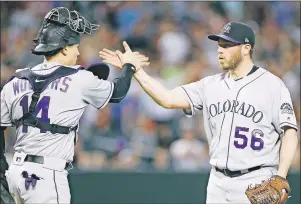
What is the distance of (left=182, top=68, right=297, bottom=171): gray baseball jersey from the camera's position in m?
5.98

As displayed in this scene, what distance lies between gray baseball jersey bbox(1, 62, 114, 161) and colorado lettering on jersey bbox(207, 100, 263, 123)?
41.0 inches

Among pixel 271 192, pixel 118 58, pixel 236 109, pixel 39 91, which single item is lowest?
pixel 271 192

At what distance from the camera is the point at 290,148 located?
586cm

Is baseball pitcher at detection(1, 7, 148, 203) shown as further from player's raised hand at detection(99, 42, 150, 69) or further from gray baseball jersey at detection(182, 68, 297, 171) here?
gray baseball jersey at detection(182, 68, 297, 171)

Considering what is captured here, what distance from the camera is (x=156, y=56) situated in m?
11.6

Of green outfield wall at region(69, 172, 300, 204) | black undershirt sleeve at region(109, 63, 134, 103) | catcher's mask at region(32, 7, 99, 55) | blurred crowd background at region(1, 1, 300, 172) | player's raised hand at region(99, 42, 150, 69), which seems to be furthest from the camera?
blurred crowd background at region(1, 1, 300, 172)

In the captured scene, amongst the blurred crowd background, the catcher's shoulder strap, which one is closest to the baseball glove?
the catcher's shoulder strap

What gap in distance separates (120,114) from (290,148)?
468 cm

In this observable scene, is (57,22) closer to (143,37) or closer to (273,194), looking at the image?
(273,194)

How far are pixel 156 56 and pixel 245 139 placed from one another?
569 cm

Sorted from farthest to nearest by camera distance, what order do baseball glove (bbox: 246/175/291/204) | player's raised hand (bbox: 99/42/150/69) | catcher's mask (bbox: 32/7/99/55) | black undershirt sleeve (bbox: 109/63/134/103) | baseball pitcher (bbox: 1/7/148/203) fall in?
player's raised hand (bbox: 99/42/150/69) → baseball glove (bbox: 246/175/291/204) → black undershirt sleeve (bbox: 109/63/134/103) → catcher's mask (bbox: 32/7/99/55) → baseball pitcher (bbox: 1/7/148/203)

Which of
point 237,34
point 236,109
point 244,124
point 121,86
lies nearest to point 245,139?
point 244,124

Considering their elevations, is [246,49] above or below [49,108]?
above

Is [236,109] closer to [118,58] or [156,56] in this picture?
[118,58]
